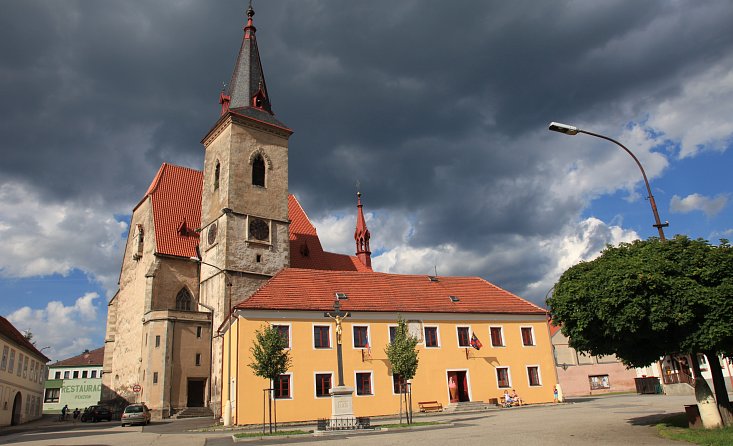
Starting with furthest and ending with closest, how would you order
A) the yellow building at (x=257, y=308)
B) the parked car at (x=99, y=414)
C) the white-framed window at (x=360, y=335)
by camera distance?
the parked car at (x=99, y=414) < the white-framed window at (x=360, y=335) < the yellow building at (x=257, y=308)

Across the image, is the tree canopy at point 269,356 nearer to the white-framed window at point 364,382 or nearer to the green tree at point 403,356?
the green tree at point 403,356

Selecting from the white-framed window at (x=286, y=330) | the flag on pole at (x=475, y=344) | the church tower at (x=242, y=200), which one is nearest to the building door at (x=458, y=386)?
the flag on pole at (x=475, y=344)

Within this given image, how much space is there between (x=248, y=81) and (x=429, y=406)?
1190 inches

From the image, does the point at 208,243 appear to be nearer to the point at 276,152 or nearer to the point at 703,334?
the point at 276,152

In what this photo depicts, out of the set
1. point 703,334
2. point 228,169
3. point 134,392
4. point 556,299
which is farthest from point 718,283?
point 134,392

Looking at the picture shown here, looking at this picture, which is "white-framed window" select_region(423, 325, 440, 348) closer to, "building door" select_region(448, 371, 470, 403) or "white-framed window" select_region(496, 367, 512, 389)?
"building door" select_region(448, 371, 470, 403)

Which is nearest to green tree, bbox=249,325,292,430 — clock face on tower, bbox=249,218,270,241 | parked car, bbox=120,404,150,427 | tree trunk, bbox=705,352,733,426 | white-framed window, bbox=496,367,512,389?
parked car, bbox=120,404,150,427

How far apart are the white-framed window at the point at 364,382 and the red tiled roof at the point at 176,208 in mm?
19388

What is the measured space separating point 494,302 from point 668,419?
766 inches

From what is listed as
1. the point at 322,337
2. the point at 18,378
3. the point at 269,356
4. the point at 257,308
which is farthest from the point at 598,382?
the point at 18,378

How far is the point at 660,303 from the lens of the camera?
601 inches

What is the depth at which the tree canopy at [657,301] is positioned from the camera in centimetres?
1491

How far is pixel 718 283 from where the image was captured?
15.3m

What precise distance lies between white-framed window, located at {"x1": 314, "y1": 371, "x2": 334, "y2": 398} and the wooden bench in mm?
5479
